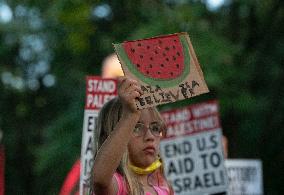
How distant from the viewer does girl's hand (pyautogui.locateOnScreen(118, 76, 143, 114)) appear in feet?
14.7

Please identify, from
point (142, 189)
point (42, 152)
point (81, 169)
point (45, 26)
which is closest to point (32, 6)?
point (45, 26)

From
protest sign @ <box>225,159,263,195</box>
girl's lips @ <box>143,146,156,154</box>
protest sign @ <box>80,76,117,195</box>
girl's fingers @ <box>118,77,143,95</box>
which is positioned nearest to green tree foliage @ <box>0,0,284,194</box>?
protest sign @ <box>225,159,263,195</box>

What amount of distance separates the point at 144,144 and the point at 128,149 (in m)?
0.07

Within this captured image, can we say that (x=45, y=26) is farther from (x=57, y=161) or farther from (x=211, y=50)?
(x=211, y=50)

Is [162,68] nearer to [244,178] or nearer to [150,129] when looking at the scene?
[150,129]

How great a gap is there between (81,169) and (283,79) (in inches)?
337

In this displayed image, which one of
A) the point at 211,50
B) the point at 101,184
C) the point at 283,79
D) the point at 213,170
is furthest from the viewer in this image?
the point at 283,79

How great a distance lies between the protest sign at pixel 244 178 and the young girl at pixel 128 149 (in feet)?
24.0

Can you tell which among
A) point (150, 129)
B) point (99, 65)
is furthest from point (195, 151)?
point (99, 65)

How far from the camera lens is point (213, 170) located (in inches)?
389

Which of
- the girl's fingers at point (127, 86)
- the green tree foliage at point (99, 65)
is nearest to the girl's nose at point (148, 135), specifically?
the girl's fingers at point (127, 86)

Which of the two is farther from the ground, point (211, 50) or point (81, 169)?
point (211, 50)

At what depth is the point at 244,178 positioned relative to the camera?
12633mm

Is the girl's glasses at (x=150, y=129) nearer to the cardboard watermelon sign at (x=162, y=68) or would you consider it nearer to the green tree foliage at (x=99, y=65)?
the cardboard watermelon sign at (x=162, y=68)
